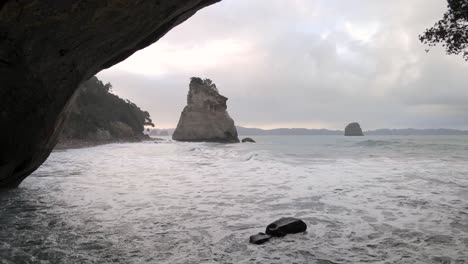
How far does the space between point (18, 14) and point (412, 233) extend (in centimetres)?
677

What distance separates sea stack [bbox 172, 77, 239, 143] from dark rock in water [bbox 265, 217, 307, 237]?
5390 cm

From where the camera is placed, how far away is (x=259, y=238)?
4805mm

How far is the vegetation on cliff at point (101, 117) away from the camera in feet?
144

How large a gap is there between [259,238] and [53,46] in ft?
14.1

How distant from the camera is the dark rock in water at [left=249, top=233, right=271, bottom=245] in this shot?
15.5 ft

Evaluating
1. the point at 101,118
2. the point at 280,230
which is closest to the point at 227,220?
the point at 280,230

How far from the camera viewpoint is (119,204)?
7.43 m

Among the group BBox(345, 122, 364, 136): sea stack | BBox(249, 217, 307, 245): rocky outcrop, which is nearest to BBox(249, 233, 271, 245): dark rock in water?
BBox(249, 217, 307, 245): rocky outcrop

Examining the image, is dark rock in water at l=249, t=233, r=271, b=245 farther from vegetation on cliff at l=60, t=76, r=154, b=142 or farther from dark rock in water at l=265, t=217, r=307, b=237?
vegetation on cliff at l=60, t=76, r=154, b=142

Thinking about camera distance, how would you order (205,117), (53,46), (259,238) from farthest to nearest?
1. (205,117)
2. (259,238)
3. (53,46)

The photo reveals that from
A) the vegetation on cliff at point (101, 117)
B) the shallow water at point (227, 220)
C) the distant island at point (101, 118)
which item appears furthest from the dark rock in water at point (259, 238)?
the vegetation on cliff at point (101, 117)

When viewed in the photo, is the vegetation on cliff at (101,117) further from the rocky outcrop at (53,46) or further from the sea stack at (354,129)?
the sea stack at (354,129)

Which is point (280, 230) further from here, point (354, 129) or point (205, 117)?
point (354, 129)

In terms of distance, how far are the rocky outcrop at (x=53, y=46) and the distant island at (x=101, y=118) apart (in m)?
35.6
